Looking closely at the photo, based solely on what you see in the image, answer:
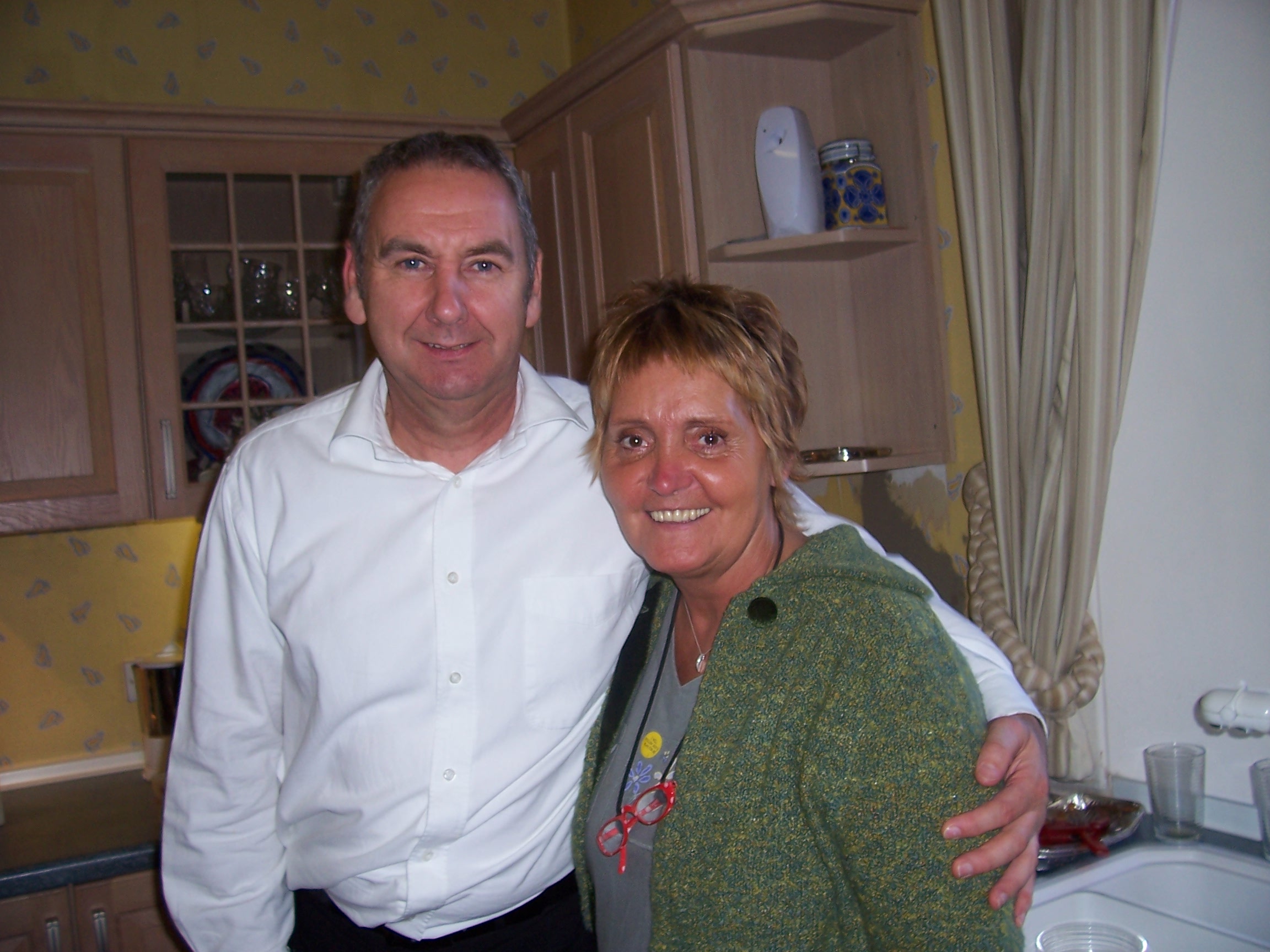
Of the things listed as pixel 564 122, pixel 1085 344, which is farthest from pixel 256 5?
pixel 1085 344

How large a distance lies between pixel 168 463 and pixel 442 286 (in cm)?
140

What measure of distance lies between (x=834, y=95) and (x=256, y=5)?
1.74 metres

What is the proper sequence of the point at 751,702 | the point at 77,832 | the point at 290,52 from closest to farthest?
the point at 751,702
the point at 77,832
the point at 290,52

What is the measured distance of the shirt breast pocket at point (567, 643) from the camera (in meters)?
1.18

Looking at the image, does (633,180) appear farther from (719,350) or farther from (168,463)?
(168,463)

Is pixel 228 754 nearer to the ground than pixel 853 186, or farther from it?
nearer to the ground

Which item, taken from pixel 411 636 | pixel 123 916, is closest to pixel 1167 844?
pixel 411 636

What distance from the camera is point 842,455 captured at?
1.79 meters

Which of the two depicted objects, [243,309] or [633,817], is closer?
[633,817]

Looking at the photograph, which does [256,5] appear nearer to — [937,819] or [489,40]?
[489,40]

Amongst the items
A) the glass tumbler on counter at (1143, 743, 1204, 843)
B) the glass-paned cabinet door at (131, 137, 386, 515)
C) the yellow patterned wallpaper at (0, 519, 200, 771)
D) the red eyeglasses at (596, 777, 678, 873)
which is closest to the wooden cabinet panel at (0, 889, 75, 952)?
the yellow patterned wallpaper at (0, 519, 200, 771)

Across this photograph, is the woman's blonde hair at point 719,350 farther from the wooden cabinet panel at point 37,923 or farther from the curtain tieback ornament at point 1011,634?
the wooden cabinet panel at point 37,923

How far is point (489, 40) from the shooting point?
3.00 metres

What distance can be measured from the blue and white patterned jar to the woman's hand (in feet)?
3.59
